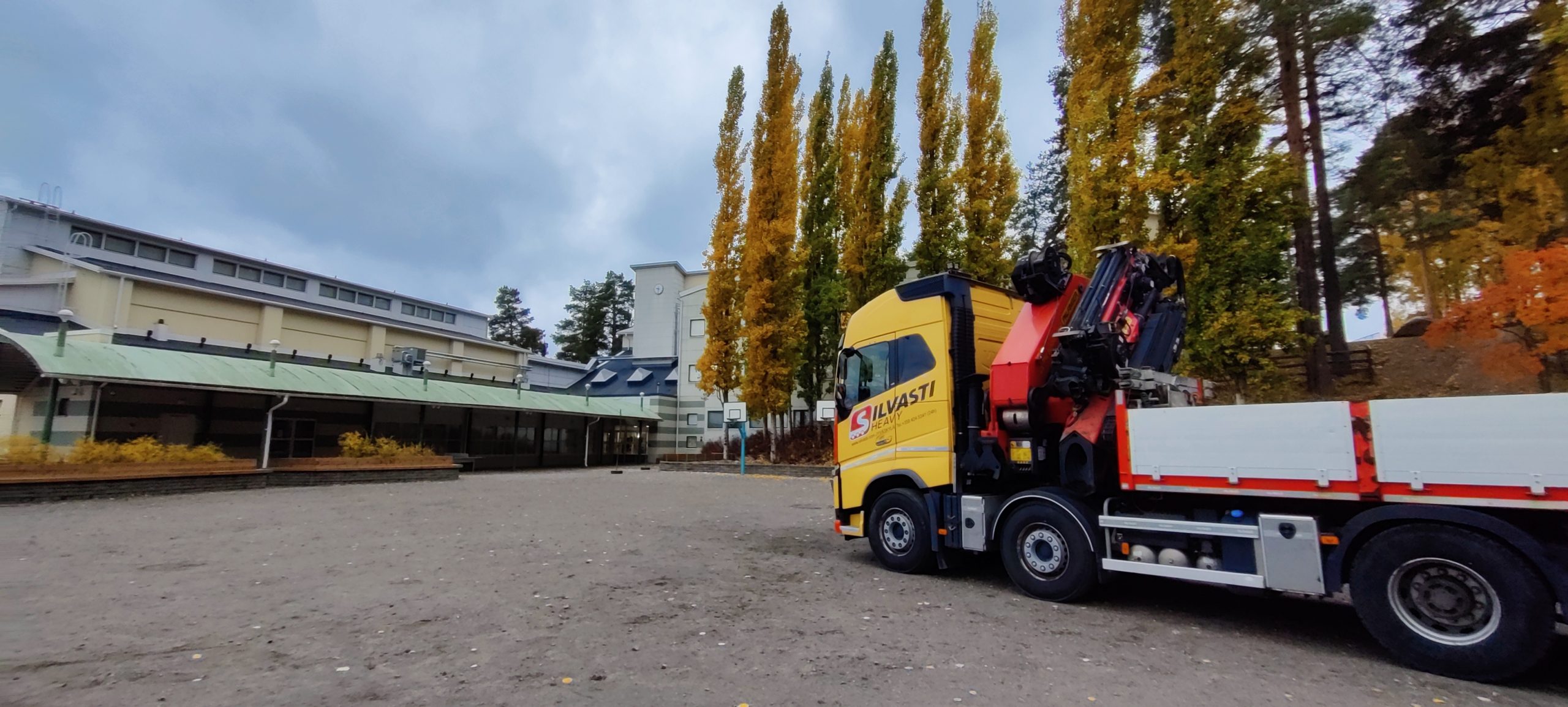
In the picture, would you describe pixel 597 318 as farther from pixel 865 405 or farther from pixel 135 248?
pixel 865 405

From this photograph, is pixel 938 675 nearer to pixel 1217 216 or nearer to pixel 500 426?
pixel 1217 216

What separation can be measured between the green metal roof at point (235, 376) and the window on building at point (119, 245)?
→ 16.1 metres

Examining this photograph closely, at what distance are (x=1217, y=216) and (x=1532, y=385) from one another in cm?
875

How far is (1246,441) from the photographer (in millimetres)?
4902

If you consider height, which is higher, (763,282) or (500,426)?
(763,282)

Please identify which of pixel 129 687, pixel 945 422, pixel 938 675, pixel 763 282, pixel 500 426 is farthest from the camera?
pixel 500 426

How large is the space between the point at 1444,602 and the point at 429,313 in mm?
44233

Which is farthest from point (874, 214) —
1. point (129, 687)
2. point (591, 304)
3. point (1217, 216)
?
point (591, 304)

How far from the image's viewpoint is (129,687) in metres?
3.65

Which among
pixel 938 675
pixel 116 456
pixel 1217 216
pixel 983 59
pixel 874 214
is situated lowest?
pixel 938 675

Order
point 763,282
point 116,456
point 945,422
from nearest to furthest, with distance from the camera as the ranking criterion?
point 945,422 → point 116,456 → point 763,282

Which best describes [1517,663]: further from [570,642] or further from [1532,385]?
[1532,385]

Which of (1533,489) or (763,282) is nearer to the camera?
(1533,489)

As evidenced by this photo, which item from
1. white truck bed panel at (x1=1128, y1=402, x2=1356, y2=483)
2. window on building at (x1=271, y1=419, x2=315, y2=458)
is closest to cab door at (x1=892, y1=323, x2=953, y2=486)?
white truck bed panel at (x1=1128, y1=402, x2=1356, y2=483)
